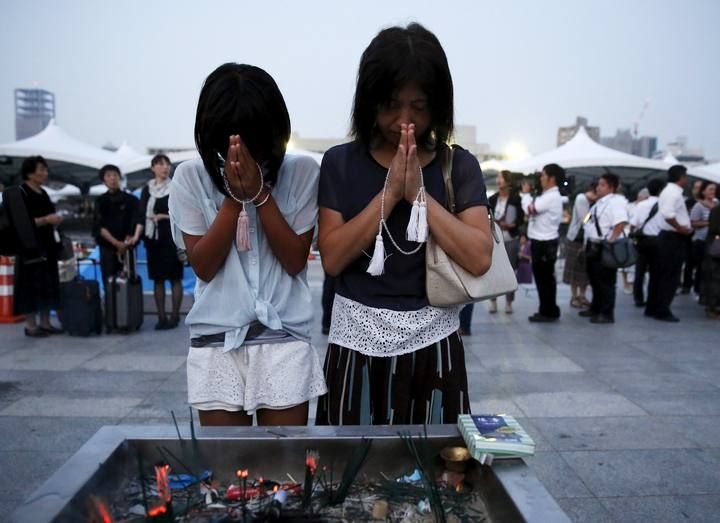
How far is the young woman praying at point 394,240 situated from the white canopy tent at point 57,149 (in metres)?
15.3

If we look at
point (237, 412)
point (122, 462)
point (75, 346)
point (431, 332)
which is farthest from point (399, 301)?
point (75, 346)

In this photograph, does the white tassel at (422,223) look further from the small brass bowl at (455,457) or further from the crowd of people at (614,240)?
the crowd of people at (614,240)

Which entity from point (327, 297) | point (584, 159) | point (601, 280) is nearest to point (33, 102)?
point (584, 159)

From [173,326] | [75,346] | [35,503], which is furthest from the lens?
[173,326]

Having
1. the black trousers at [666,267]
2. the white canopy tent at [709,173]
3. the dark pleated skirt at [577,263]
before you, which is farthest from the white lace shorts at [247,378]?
the white canopy tent at [709,173]

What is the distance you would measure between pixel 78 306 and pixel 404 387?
5.34m

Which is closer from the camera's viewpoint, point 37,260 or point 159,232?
point 37,260

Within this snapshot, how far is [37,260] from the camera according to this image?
19.7ft

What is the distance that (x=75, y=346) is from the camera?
5840 millimetres

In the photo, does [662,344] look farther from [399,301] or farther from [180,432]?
[180,432]

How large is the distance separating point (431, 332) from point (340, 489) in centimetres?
58

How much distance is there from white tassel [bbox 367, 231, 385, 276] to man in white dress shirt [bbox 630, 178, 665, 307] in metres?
6.63

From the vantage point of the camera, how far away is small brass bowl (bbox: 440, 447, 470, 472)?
4.71ft

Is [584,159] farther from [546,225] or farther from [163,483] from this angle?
[163,483]
